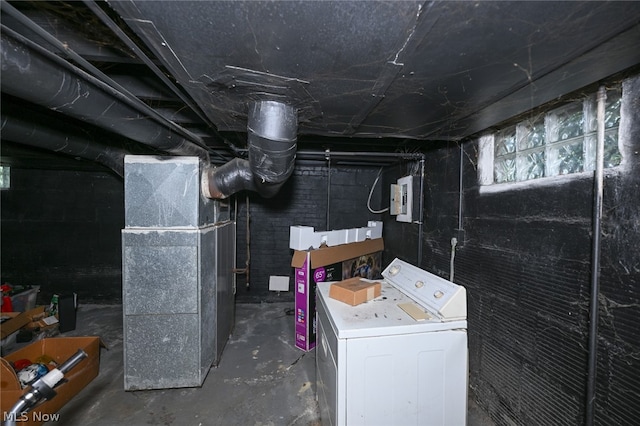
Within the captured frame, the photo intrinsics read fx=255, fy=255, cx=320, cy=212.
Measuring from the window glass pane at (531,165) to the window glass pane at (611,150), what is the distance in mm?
333

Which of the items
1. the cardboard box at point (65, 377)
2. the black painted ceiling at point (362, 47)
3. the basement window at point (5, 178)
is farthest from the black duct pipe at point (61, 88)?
the basement window at point (5, 178)

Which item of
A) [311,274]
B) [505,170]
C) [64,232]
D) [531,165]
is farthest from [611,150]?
[64,232]

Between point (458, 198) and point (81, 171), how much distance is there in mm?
4665

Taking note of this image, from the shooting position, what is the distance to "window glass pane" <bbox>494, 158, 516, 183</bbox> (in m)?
1.60

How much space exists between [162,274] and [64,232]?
293 centimetres

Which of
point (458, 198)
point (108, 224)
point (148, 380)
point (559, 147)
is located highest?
point (559, 147)

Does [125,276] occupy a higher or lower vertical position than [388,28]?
lower

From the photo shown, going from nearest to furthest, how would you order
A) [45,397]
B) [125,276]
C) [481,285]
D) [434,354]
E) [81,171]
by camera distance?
[45,397] < [434,354] < [481,285] < [125,276] < [81,171]

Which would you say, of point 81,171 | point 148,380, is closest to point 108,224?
point 81,171

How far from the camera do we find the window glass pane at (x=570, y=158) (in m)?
1.21

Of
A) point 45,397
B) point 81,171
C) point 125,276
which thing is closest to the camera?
point 45,397

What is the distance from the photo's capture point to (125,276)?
6.18 ft

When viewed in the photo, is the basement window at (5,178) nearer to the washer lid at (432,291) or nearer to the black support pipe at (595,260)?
the washer lid at (432,291)

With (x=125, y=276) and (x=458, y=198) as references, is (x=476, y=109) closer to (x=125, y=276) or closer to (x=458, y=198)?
(x=458, y=198)
